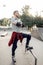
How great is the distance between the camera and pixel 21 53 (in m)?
1.30

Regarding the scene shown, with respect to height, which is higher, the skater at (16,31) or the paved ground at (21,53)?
the skater at (16,31)

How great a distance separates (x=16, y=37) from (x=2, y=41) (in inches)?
6.7

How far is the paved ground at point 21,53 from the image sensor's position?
4.01 feet

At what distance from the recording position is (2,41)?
4.35ft

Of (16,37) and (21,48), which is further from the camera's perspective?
(21,48)

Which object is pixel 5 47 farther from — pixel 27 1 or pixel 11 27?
pixel 27 1

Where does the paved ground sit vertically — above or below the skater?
below

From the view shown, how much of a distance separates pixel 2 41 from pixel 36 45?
24cm

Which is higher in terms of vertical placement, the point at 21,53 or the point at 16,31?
the point at 16,31

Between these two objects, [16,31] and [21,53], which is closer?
[16,31]

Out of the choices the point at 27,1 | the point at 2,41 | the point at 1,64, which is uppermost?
the point at 27,1

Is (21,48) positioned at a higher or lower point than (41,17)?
lower

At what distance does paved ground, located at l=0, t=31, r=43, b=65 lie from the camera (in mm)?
1222

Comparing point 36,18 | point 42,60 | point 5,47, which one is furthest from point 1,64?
point 36,18
